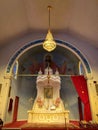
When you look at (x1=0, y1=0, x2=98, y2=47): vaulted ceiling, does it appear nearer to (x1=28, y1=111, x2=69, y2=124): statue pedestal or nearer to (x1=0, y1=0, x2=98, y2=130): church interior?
(x1=0, y1=0, x2=98, y2=130): church interior

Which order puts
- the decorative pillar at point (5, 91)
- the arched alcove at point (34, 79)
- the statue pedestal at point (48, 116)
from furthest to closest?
1. the arched alcove at point (34, 79)
2. the statue pedestal at point (48, 116)
3. the decorative pillar at point (5, 91)

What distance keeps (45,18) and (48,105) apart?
476 cm

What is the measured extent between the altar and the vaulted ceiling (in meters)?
2.57

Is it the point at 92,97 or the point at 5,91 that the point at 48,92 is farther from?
the point at 92,97

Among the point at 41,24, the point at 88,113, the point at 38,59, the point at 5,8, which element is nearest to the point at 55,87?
the point at 38,59

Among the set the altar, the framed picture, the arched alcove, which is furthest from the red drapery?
the framed picture

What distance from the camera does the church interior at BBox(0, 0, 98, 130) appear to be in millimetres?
5516

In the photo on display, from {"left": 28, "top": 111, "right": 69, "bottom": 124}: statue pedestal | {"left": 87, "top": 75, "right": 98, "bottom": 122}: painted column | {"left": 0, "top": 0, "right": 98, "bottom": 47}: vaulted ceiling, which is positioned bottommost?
{"left": 28, "top": 111, "right": 69, "bottom": 124}: statue pedestal

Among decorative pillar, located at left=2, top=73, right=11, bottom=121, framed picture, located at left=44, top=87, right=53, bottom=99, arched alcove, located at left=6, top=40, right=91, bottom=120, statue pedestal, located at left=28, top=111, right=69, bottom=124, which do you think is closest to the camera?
decorative pillar, located at left=2, top=73, right=11, bottom=121

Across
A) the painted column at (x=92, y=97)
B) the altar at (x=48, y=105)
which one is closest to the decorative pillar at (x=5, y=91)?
the altar at (x=48, y=105)

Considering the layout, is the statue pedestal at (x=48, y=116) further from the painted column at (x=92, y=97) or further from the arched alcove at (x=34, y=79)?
the painted column at (x=92, y=97)

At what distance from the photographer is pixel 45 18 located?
643 centimetres

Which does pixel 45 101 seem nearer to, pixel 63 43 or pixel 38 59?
pixel 38 59

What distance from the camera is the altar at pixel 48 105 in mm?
6835
